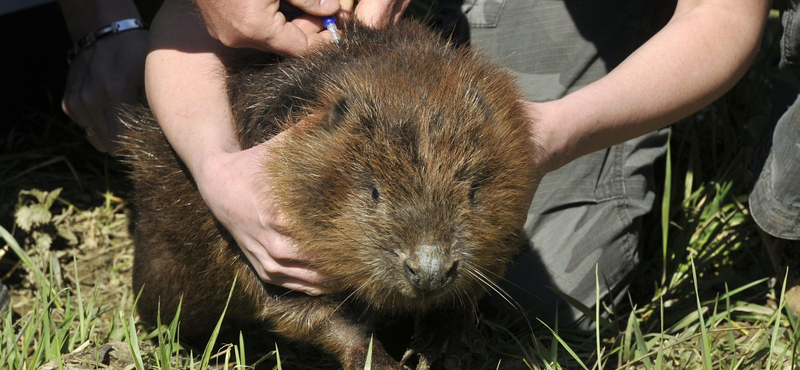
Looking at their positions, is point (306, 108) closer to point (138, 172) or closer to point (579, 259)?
point (138, 172)

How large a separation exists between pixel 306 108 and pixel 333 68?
0.57ft

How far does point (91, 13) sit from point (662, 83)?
2910mm

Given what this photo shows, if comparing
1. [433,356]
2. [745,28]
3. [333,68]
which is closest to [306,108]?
[333,68]

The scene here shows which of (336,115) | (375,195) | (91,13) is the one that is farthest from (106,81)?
(375,195)

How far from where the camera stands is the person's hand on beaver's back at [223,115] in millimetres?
2859

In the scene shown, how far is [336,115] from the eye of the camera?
8.92ft

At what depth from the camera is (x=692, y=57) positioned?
323 cm

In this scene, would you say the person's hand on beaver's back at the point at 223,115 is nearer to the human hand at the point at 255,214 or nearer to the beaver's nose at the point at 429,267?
the human hand at the point at 255,214

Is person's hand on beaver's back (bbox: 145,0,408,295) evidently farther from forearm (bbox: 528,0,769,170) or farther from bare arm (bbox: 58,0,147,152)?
forearm (bbox: 528,0,769,170)

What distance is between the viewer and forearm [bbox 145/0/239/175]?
309cm

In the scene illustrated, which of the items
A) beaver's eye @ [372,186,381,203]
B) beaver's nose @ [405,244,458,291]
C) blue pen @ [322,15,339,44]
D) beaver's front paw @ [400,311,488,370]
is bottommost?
beaver's front paw @ [400,311,488,370]

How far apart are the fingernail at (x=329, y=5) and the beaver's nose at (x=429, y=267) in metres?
1.08

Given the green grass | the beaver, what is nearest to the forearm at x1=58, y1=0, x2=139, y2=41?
the green grass

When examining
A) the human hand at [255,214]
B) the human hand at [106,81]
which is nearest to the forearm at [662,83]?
the human hand at [255,214]
